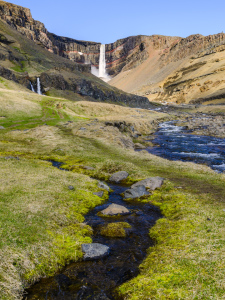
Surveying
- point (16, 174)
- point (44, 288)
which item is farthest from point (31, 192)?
point (44, 288)

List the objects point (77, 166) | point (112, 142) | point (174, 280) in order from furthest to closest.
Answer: point (112, 142) → point (77, 166) → point (174, 280)

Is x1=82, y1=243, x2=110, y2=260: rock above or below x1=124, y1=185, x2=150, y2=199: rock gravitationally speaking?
above

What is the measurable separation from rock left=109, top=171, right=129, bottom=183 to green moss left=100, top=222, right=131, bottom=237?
37.1 ft

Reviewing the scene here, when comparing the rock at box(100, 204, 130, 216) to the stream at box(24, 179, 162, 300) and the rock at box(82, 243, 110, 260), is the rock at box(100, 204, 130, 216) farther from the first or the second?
the rock at box(82, 243, 110, 260)

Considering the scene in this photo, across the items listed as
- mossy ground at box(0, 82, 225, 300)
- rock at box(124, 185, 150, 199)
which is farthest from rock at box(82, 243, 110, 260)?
rock at box(124, 185, 150, 199)

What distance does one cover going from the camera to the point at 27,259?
10.7 metres

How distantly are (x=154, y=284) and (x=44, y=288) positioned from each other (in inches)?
203

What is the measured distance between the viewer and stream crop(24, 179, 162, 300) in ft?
32.1

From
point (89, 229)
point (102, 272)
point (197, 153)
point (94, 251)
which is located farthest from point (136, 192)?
point (197, 153)

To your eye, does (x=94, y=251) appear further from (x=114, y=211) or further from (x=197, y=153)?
(x=197, y=153)

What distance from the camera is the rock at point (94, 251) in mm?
12273

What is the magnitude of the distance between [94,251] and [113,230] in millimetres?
2710

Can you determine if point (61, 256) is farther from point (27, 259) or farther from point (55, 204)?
point (55, 204)

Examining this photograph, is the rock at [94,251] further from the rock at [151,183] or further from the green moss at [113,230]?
the rock at [151,183]
